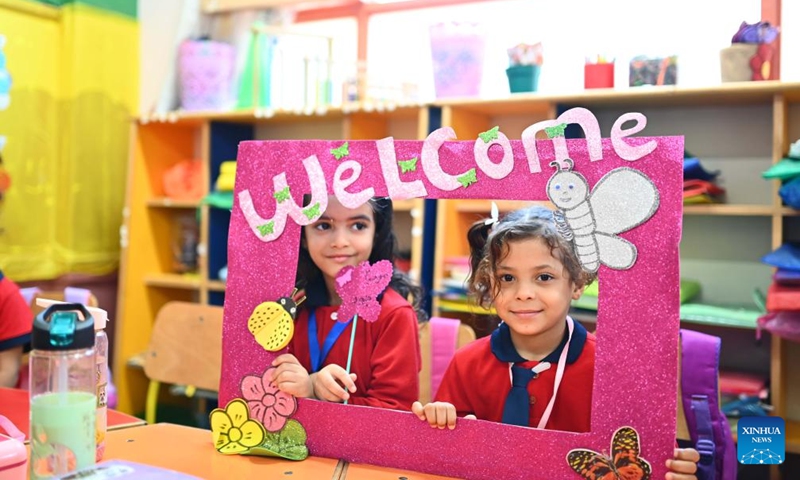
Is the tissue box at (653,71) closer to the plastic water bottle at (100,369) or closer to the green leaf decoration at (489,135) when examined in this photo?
the green leaf decoration at (489,135)

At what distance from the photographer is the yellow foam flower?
121cm

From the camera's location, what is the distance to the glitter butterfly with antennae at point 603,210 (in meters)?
1.01

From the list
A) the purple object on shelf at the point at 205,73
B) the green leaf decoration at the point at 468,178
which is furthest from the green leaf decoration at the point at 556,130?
the purple object on shelf at the point at 205,73

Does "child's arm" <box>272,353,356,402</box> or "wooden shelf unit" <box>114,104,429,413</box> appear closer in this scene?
"child's arm" <box>272,353,356,402</box>

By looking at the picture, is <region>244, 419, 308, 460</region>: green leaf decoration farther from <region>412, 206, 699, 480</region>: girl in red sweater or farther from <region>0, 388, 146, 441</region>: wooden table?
<region>0, 388, 146, 441</region>: wooden table

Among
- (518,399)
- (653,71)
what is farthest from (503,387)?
(653,71)

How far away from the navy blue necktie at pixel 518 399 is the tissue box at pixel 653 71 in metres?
1.62

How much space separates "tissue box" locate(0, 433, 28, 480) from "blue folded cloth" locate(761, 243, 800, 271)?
1959 mm

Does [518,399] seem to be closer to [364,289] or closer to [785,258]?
[364,289]

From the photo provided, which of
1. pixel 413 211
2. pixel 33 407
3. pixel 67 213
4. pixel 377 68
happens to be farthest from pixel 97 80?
pixel 33 407

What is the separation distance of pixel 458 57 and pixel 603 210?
1.89m

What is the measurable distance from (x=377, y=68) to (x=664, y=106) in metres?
1.29

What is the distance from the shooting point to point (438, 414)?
43.7 inches

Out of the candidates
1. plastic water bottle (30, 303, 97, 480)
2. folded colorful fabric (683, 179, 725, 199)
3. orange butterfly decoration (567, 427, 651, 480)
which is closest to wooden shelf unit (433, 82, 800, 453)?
folded colorful fabric (683, 179, 725, 199)
